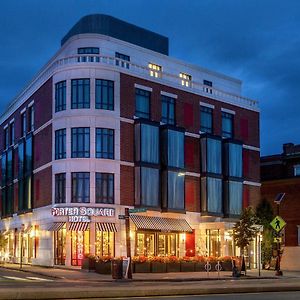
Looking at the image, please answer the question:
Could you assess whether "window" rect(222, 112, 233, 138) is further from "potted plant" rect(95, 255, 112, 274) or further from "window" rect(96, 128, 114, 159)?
"potted plant" rect(95, 255, 112, 274)

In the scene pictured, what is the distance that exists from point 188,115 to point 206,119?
2.74m

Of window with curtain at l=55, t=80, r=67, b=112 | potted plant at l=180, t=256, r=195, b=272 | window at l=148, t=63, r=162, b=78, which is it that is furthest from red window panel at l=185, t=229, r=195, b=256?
window with curtain at l=55, t=80, r=67, b=112

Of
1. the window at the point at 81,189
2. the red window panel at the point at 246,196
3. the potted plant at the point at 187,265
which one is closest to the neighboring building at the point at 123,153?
the window at the point at 81,189

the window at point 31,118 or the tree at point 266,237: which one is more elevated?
the window at point 31,118

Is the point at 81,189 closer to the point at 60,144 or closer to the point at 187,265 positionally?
the point at 60,144

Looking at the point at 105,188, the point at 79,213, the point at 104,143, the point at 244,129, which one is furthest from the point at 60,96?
the point at 244,129

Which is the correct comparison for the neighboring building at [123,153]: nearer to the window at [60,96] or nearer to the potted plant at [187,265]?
the window at [60,96]

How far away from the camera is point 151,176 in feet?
189

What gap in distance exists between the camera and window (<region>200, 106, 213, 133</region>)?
63.8 meters

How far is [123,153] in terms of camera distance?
183 ft

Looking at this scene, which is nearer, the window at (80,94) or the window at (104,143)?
the window at (104,143)

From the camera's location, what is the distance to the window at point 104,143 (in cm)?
5450

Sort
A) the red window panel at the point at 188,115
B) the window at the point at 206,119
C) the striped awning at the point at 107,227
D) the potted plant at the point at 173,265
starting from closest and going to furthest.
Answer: the potted plant at the point at 173,265, the striped awning at the point at 107,227, the red window panel at the point at 188,115, the window at the point at 206,119

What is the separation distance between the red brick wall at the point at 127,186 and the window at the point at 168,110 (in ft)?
21.5
